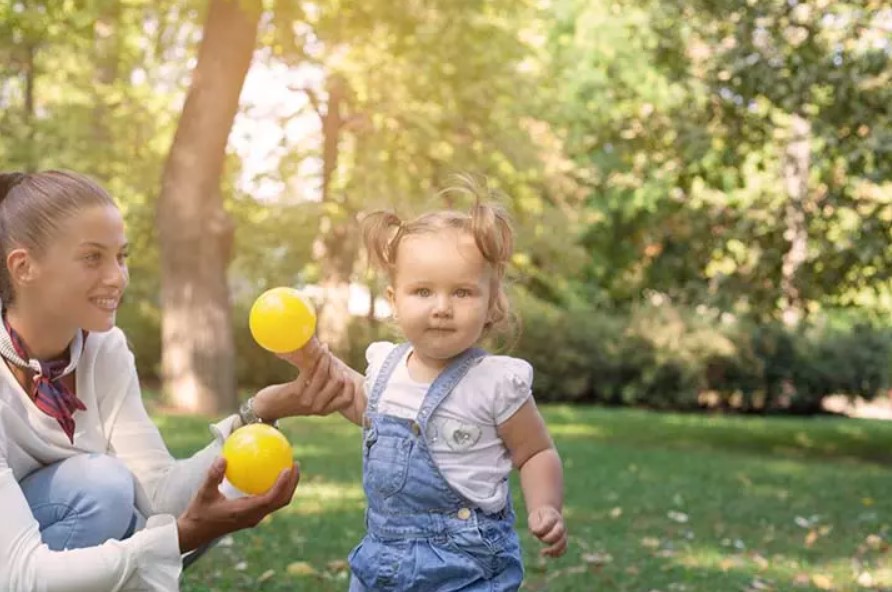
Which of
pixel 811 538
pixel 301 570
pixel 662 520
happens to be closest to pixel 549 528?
pixel 301 570

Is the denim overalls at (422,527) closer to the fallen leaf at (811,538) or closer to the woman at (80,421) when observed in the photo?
the woman at (80,421)

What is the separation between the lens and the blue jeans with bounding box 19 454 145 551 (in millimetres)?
3428

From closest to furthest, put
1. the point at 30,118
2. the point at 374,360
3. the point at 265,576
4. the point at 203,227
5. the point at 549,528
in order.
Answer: the point at 549,528, the point at 374,360, the point at 265,576, the point at 203,227, the point at 30,118

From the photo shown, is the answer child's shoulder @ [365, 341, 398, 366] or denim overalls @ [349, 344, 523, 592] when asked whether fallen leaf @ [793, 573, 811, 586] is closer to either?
denim overalls @ [349, 344, 523, 592]

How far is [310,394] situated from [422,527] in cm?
48

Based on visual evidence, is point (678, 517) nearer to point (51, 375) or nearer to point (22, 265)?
point (51, 375)

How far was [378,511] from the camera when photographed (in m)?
3.60

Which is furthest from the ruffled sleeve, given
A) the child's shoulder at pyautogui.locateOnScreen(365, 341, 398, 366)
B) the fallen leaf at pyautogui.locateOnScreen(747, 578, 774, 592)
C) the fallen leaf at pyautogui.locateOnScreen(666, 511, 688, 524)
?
the fallen leaf at pyautogui.locateOnScreen(666, 511, 688, 524)

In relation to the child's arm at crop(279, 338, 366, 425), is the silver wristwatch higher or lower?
lower

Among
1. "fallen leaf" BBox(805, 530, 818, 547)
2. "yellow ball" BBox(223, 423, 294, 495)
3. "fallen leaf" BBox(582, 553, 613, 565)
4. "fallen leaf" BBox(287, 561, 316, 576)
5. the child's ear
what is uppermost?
the child's ear

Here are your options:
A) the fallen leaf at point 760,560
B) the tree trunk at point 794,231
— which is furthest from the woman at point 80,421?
the tree trunk at point 794,231

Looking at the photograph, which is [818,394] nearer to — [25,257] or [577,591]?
[577,591]

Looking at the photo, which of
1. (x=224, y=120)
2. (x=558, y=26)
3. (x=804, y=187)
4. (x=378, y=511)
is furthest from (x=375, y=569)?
(x=558, y=26)

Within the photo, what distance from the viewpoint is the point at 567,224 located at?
85.4 feet
